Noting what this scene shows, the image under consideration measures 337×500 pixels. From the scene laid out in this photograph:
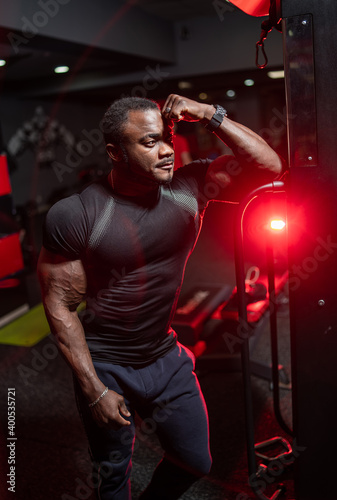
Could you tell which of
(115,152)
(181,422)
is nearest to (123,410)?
(181,422)

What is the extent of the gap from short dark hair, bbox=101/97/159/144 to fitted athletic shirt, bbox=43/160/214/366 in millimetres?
169

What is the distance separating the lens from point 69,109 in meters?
12.6

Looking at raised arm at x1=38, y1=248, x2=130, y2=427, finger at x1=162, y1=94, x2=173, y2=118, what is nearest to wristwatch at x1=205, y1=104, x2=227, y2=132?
finger at x1=162, y1=94, x2=173, y2=118

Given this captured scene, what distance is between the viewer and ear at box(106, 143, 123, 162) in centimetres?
143

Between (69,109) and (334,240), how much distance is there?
12424mm

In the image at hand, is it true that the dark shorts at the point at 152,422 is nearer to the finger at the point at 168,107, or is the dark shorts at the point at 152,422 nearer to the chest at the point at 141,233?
the chest at the point at 141,233

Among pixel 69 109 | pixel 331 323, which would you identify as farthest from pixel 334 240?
pixel 69 109

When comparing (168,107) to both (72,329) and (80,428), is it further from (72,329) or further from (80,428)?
(80,428)

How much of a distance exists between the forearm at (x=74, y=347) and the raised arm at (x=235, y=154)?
71 cm

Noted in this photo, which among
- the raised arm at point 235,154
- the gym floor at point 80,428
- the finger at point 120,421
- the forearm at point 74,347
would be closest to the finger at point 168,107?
the raised arm at point 235,154

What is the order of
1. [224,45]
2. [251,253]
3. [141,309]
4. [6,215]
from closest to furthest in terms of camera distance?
[141,309]
[6,215]
[251,253]
[224,45]

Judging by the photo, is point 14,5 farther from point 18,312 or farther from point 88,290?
point 88,290

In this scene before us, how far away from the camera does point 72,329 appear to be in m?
1.46

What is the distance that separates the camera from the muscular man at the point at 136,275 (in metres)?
1.41
